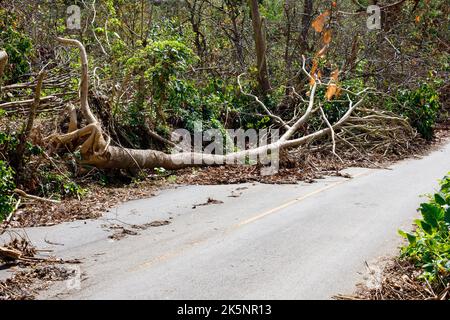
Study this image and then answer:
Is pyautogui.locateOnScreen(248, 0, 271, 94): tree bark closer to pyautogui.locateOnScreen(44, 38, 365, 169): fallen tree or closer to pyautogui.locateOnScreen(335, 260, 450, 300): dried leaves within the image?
pyautogui.locateOnScreen(44, 38, 365, 169): fallen tree

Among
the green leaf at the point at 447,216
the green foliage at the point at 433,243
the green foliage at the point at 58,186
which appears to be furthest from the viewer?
the green foliage at the point at 58,186

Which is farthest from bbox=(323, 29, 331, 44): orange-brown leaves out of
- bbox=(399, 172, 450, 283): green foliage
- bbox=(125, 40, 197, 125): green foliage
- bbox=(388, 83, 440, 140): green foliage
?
bbox=(388, 83, 440, 140): green foliage

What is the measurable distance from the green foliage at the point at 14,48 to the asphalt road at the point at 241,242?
4691mm

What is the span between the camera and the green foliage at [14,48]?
12258 millimetres

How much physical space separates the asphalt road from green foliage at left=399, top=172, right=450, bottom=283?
0.65 meters

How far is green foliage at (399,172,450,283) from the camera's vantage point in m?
5.62

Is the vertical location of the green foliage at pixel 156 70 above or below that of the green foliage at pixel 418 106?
above

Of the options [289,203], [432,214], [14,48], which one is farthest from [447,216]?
[14,48]

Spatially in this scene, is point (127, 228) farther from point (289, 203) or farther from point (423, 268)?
point (423, 268)

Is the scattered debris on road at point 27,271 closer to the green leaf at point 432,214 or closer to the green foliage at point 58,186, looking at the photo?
the green foliage at point 58,186

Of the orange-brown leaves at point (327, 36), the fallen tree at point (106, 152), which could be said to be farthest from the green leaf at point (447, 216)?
the fallen tree at point (106, 152)

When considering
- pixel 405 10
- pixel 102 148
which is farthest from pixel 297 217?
pixel 405 10

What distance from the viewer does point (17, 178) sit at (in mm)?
9352
